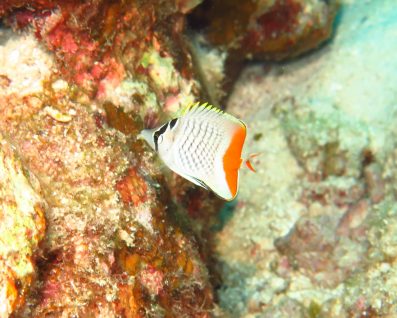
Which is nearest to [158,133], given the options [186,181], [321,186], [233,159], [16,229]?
[233,159]

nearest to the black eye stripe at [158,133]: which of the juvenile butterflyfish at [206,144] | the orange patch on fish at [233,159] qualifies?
the juvenile butterflyfish at [206,144]

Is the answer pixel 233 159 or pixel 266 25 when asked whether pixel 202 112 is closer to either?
pixel 233 159

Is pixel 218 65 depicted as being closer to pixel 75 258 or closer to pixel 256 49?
pixel 256 49

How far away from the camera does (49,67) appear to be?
→ 2.92 meters

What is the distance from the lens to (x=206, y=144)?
2.16m

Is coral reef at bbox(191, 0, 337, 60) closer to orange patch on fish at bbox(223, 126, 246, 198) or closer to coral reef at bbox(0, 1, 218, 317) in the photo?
coral reef at bbox(0, 1, 218, 317)

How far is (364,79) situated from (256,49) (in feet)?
5.02

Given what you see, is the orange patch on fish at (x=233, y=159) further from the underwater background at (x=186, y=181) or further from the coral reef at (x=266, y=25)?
the coral reef at (x=266, y=25)

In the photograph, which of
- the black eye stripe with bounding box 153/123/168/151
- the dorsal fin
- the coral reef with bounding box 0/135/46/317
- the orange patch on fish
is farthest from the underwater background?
the black eye stripe with bounding box 153/123/168/151

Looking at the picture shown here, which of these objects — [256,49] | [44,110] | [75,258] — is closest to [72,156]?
[44,110]

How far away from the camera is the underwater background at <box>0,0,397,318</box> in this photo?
2463 mm

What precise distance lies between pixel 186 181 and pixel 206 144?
5.07 feet

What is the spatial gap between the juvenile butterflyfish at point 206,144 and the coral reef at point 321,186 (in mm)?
2002

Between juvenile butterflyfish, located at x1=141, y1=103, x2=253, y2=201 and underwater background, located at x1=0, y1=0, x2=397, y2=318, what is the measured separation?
0.75 ft
